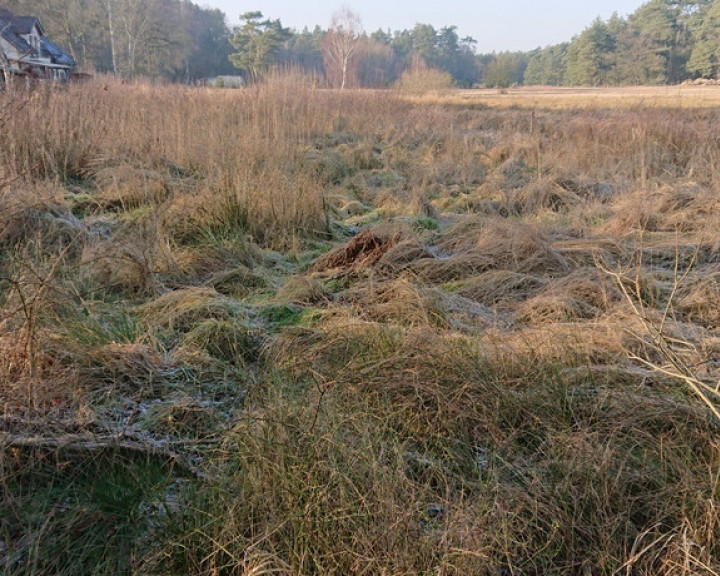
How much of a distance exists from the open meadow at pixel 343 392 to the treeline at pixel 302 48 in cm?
1604

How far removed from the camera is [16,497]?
1.76 m

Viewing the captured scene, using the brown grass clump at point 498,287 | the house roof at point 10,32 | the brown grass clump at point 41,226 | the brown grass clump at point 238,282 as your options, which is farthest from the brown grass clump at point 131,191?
the brown grass clump at point 498,287

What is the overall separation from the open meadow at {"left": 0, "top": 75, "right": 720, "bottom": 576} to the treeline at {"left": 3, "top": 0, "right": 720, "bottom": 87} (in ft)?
52.6

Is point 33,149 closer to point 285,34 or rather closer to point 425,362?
point 425,362

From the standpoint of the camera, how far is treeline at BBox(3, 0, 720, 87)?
100ft

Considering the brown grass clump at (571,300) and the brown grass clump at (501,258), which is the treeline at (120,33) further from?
the brown grass clump at (571,300)

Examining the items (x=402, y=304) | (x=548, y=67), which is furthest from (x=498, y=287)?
(x=548, y=67)

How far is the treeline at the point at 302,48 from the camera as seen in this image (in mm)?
30562

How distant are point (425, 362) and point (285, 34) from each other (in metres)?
56.0

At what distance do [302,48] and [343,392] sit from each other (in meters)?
71.8

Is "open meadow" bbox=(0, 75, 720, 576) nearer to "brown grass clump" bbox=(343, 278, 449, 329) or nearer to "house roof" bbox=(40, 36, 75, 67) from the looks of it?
"brown grass clump" bbox=(343, 278, 449, 329)

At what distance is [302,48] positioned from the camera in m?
66.8

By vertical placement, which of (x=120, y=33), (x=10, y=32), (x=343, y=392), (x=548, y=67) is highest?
(x=548, y=67)

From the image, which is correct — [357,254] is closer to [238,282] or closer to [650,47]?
[238,282]
